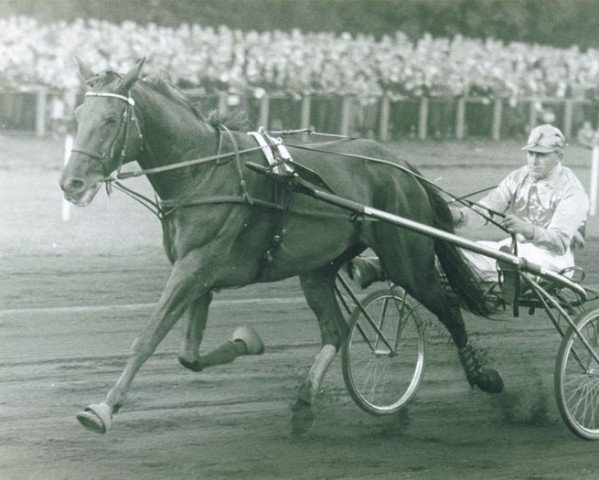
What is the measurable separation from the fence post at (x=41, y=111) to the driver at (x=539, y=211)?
5.67 meters

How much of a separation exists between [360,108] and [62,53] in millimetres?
3883

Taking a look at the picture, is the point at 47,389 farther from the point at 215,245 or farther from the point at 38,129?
the point at 38,129

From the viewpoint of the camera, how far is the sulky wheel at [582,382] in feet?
17.5

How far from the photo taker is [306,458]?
488cm

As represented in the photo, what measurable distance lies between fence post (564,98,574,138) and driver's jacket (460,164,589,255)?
358 inches

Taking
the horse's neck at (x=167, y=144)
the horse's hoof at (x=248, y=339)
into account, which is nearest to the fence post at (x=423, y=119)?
the horse's hoof at (x=248, y=339)

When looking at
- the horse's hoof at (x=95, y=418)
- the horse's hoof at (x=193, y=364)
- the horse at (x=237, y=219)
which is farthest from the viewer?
the horse's hoof at (x=193, y=364)

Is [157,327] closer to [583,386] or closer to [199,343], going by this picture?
[199,343]

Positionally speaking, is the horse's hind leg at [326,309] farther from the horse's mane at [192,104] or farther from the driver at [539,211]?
the horse's mane at [192,104]

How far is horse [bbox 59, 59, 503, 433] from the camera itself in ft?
16.1

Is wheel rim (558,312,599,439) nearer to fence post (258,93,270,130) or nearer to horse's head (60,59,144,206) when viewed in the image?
horse's head (60,59,144,206)

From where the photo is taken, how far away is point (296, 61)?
42.3 ft

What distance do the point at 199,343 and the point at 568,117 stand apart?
35.2ft

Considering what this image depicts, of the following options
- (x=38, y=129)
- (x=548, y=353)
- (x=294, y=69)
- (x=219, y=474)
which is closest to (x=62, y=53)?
(x=38, y=129)
